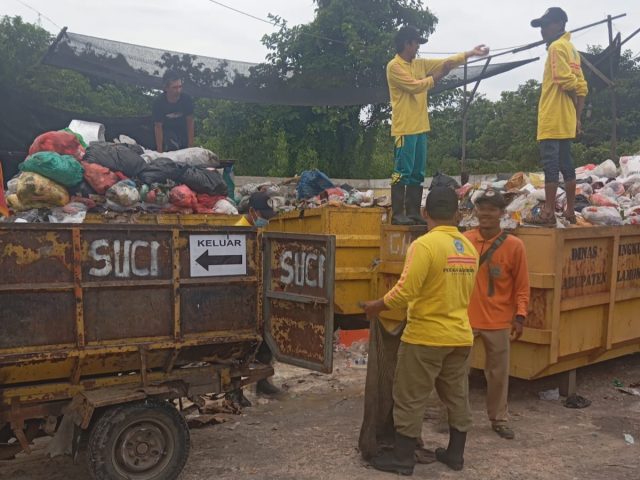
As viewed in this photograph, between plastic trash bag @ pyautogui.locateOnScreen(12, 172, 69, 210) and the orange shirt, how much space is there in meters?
3.51

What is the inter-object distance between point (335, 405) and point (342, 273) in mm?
1472

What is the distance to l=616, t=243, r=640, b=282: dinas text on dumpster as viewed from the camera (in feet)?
17.1

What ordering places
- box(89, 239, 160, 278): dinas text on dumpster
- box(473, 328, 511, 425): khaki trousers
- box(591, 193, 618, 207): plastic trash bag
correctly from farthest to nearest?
1. box(591, 193, 618, 207): plastic trash bag
2. box(473, 328, 511, 425): khaki trousers
3. box(89, 239, 160, 278): dinas text on dumpster

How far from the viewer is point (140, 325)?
3.45m

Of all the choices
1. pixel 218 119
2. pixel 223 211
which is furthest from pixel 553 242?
pixel 218 119

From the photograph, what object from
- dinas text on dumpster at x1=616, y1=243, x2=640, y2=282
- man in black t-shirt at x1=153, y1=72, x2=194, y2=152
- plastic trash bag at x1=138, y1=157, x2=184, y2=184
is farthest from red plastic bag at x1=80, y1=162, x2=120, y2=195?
dinas text on dumpster at x1=616, y1=243, x2=640, y2=282

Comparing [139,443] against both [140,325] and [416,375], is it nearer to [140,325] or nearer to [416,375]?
[140,325]

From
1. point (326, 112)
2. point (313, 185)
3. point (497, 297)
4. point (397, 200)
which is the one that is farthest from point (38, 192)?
point (326, 112)

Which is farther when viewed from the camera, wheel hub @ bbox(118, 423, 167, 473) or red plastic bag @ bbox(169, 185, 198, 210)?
red plastic bag @ bbox(169, 185, 198, 210)

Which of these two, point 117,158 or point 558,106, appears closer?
point 558,106

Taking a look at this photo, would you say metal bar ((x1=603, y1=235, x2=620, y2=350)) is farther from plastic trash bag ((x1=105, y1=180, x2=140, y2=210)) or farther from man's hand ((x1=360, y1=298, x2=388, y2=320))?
plastic trash bag ((x1=105, y1=180, x2=140, y2=210))

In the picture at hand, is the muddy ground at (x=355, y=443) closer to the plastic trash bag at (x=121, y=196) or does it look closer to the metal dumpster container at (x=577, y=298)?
the metal dumpster container at (x=577, y=298)

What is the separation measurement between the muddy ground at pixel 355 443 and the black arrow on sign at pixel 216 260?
1.30 m

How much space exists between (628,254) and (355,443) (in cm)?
300
